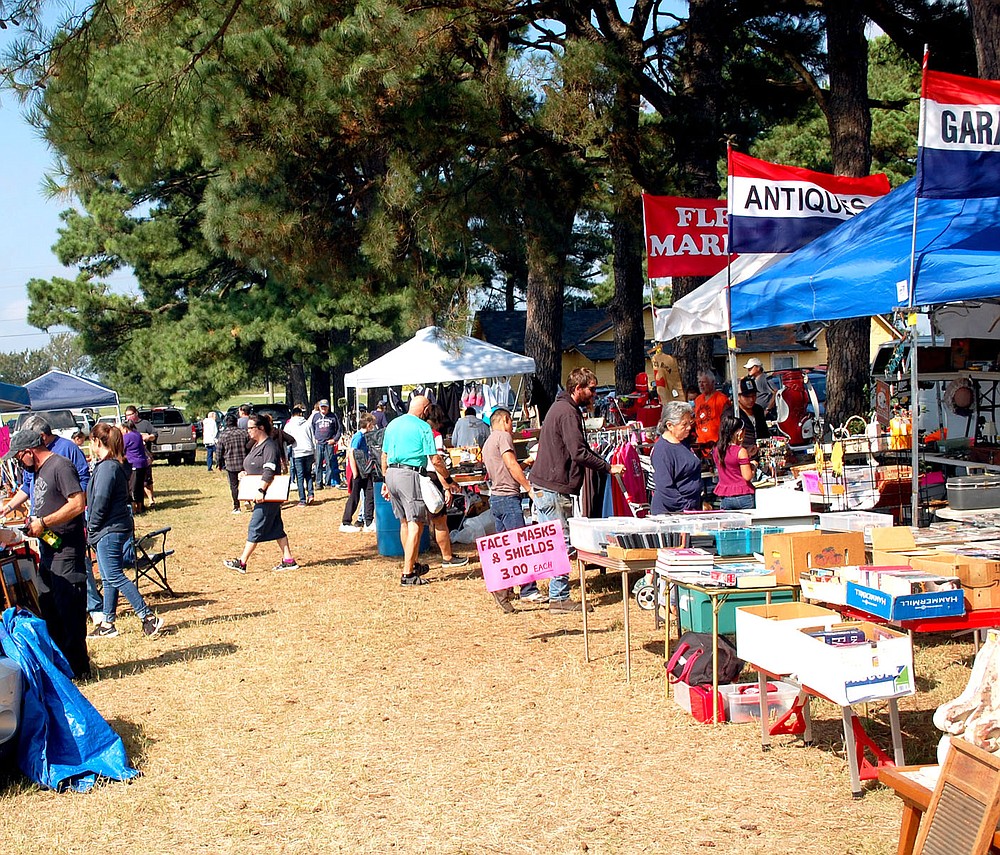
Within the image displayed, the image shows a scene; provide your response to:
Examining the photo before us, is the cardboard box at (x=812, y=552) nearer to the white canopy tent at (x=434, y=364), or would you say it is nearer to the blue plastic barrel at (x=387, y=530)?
the blue plastic barrel at (x=387, y=530)

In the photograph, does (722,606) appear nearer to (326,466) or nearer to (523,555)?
(523,555)

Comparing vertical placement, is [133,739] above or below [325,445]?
below

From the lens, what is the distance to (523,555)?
25.8ft

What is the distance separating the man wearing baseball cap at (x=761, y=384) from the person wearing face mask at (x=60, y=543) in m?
12.2

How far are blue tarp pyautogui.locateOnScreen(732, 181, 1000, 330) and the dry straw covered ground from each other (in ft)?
7.71

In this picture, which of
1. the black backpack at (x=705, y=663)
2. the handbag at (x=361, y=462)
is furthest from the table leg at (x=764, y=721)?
the handbag at (x=361, y=462)

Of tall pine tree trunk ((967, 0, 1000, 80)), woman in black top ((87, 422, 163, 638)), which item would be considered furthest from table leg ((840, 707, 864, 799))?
tall pine tree trunk ((967, 0, 1000, 80))

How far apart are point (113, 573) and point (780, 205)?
249 inches

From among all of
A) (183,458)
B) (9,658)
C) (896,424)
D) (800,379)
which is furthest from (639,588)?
(183,458)

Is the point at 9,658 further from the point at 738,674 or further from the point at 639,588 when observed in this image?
the point at 639,588

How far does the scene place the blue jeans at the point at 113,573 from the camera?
8414 mm

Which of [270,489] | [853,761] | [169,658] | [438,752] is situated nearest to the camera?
[853,761]

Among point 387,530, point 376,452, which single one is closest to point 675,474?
point 387,530

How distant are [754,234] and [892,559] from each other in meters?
4.54
